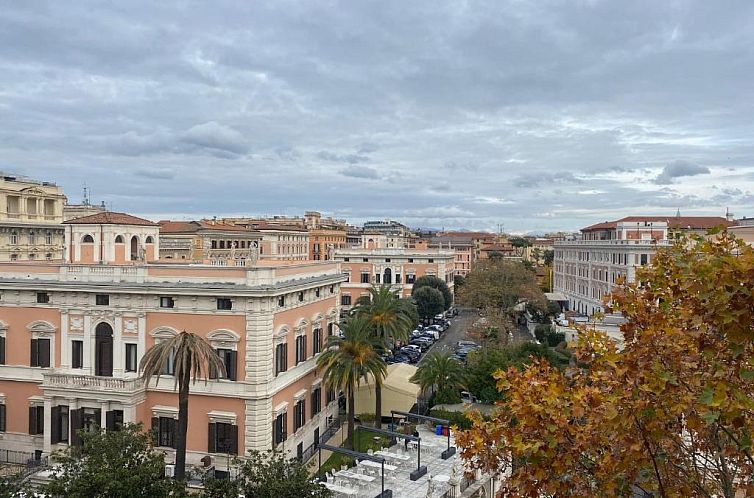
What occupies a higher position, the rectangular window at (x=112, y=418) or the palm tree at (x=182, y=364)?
the palm tree at (x=182, y=364)

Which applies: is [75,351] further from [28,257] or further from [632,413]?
[28,257]

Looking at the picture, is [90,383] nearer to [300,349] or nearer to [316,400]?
[300,349]

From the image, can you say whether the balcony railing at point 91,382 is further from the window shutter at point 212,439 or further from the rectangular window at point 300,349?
the rectangular window at point 300,349

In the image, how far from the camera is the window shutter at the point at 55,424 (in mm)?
26789

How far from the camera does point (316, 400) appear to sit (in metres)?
31.7

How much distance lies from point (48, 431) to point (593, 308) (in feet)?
196

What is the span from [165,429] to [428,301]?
43.4 meters

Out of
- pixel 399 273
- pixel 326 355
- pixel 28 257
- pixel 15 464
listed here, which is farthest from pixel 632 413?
pixel 399 273

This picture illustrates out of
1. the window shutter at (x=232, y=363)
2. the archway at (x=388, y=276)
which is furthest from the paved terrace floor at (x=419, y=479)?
the archway at (x=388, y=276)

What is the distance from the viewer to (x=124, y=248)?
111 ft

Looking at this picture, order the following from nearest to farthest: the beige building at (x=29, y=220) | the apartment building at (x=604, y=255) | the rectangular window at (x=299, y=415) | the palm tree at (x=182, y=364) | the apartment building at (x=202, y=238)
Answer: the palm tree at (x=182, y=364) < the rectangular window at (x=299, y=415) < the beige building at (x=29, y=220) < the apartment building at (x=604, y=255) < the apartment building at (x=202, y=238)

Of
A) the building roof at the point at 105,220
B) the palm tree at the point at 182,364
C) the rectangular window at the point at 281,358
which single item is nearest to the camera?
the palm tree at the point at 182,364

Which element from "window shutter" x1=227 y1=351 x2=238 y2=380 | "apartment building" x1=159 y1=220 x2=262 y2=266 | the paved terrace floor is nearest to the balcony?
"window shutter" x1=227 y1=351 x2=238 y2=380

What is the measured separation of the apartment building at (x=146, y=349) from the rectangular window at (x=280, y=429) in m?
0.10
